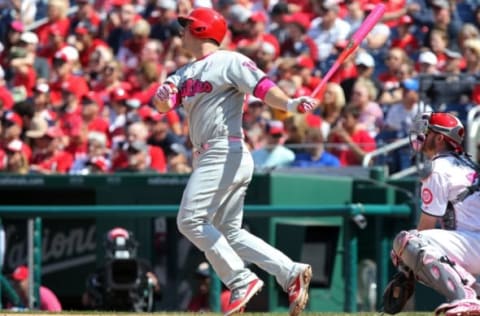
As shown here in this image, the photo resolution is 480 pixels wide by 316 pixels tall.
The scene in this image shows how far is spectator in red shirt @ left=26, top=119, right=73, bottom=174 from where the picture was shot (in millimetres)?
14055

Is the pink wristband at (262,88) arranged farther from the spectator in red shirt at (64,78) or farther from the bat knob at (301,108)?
the spectator in red shirt at (64,78)

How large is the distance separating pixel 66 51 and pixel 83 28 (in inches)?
34.2

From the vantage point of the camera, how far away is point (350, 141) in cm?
1322

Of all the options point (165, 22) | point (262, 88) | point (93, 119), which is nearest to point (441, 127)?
point (262, 88)

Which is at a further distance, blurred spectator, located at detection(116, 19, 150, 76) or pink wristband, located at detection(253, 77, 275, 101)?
blurred spectator, located at detection(116, 19, 150, 76)

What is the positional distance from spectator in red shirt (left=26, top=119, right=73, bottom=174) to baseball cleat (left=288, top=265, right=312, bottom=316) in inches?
250

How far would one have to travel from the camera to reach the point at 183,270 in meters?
12.4

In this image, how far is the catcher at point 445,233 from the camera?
7645 millimetres

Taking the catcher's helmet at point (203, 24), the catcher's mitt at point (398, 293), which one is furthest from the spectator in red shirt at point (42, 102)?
the catcher's mitt at point (398, 293)

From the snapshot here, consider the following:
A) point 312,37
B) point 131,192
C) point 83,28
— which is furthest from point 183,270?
point 83,28

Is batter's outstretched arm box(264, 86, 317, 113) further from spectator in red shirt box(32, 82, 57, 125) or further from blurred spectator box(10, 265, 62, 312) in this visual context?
spectator in red shirt box(32, 82, 57, 125)

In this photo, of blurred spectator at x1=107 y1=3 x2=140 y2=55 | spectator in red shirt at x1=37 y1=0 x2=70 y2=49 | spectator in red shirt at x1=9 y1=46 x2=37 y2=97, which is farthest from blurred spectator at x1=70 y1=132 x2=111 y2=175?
spectator in red shirt at x1=37 y1=0 x2=70 y2=49

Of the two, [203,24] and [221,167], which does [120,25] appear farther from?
[221,167]

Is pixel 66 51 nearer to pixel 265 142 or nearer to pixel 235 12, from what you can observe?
pixel 235 12
